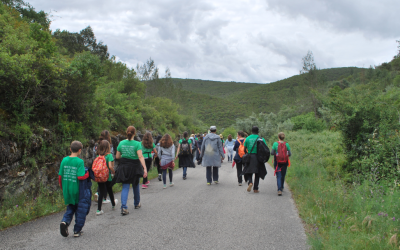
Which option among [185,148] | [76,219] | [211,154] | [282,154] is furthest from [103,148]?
[185,148]

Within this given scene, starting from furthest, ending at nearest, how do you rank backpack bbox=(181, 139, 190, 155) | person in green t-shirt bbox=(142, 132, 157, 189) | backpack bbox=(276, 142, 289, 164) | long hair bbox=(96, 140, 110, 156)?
1. backpack bbox=(181, 139, 190, 155)
2. person in green t-shirt bbox=(142, 132, 157, 189)
3. backpack bbox=(276, 142, 289, 164)
4. long hair bbox=(96, 140, 110, 156)

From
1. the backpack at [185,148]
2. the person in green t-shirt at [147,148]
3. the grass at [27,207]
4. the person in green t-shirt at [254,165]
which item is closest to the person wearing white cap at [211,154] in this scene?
the backpack at [185,148]

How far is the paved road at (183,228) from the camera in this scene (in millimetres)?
4391

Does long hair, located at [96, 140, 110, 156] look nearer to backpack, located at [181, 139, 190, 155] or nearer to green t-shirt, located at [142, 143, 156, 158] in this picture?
green t-shirt, located at [142, 143, 156, 158]

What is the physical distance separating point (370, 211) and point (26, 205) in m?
7.04

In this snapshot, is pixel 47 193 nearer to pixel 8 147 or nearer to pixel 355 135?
pixel 8 147

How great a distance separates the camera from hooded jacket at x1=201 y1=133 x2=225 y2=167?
34.2 ft

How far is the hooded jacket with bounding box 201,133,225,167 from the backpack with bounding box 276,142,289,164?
2.29 m

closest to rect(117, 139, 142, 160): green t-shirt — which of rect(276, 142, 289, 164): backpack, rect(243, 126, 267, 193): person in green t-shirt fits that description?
rect(243, 126, 267, 193): person in green t-shirt

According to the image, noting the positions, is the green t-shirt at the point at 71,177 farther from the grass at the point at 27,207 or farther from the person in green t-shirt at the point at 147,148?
the person in green t-shirt at the point at 147,148

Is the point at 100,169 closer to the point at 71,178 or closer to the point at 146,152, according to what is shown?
the point at 71,178

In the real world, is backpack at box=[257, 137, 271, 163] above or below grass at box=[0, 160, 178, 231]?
above

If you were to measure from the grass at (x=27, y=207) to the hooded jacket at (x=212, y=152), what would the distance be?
5.06 metres

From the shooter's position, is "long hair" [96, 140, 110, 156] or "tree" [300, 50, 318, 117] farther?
"tree" [300, 50, 318, 117]
